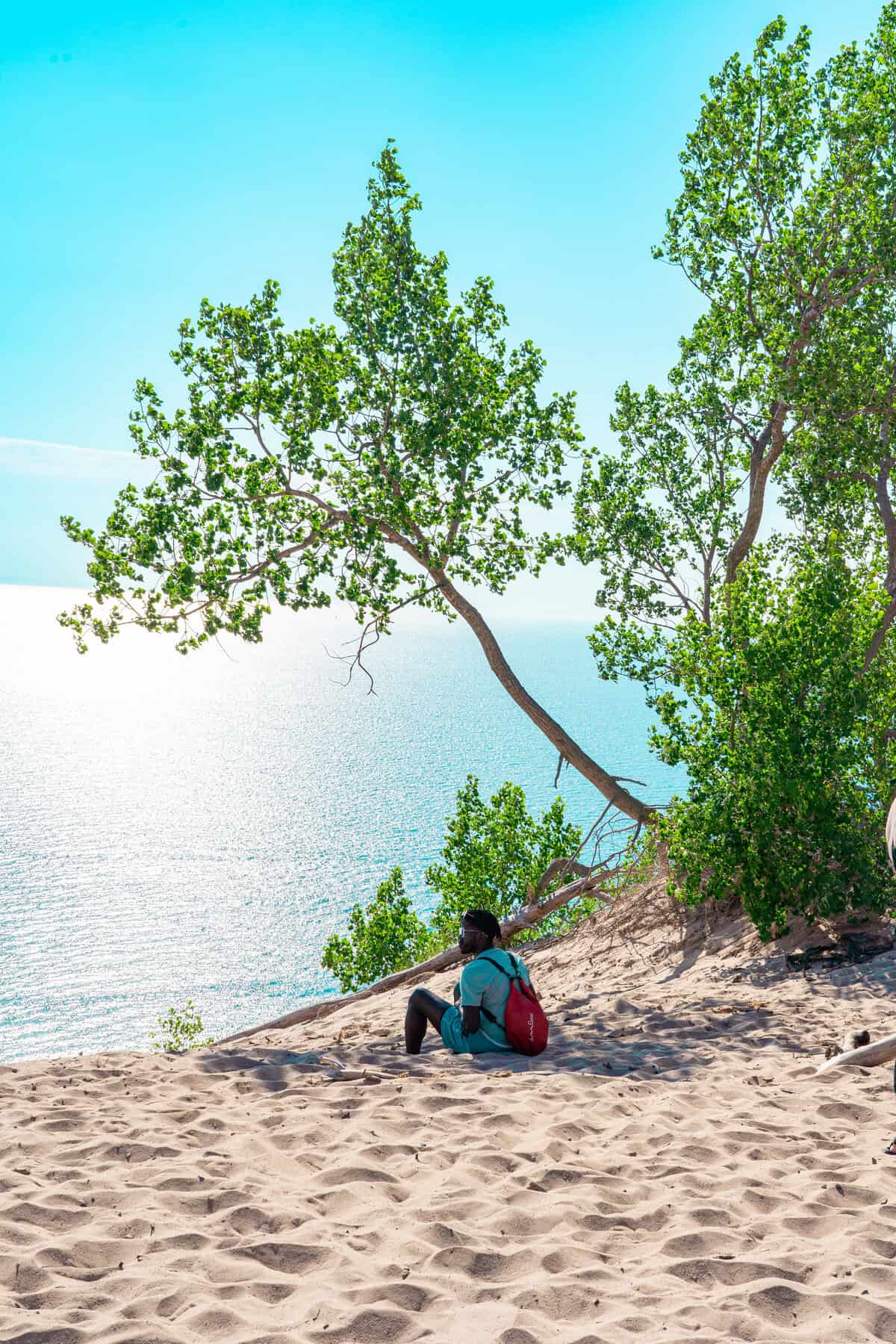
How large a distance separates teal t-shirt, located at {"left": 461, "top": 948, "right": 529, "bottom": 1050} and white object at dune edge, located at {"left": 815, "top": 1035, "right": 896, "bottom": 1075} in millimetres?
2300

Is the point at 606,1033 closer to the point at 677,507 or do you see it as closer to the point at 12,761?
the point at 677,507

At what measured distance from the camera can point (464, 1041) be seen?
7.93 metres

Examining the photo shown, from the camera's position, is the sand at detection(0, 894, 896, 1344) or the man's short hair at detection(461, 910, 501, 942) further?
the man's short hair at detection(461, 910, 501, 942)

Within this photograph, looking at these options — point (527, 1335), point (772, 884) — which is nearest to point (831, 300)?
point (772, 884)

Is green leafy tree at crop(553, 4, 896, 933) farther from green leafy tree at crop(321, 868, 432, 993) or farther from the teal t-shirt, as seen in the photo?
green leafy tree at crop(321, 868, 432, 993)

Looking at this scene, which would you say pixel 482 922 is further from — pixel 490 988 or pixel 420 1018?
pixel 420 1018

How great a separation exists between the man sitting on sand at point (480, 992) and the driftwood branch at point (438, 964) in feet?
17.4

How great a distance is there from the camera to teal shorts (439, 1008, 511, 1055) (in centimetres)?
790

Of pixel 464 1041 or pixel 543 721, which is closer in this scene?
pixel 464 1041

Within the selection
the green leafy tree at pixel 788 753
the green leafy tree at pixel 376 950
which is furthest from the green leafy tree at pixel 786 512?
the green leafy tree at pixel 376 950

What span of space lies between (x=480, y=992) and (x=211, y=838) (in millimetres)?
84088

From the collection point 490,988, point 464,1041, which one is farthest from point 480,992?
point 464,1041

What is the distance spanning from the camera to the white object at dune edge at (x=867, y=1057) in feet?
23.6

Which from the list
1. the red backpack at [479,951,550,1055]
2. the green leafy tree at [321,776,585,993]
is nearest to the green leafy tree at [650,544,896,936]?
the red backpack at [479,951,550,1055]
